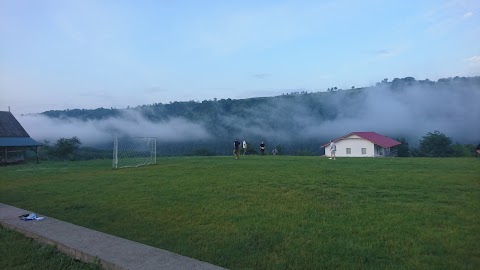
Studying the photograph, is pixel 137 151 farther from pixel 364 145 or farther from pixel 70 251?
pixel 364 145

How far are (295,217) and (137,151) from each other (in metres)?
21.6

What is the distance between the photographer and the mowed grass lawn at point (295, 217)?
4.93 m

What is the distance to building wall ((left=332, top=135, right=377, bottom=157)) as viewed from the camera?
187 feet

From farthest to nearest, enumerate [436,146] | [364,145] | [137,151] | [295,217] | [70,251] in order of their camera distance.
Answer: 1. [436,146]
2. [364,145]
3. [137,151]
4. [295,217]
5. [70,251]

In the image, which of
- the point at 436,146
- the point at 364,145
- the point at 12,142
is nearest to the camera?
A: the point at 12,142

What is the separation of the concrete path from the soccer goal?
18.0 meters

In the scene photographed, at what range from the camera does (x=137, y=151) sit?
26.9 meters

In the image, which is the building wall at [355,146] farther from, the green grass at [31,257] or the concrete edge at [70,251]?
the green grass at [31,257]

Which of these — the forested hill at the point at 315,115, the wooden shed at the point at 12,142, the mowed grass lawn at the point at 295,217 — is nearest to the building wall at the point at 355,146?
the forested hill at the point at 315,115

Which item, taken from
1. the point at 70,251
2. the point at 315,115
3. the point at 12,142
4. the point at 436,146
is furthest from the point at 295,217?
the point at 315,115

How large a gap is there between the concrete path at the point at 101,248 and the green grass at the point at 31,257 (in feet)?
0.34

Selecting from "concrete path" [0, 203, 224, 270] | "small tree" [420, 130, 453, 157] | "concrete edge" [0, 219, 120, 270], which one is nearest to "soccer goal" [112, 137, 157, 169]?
"concrete path" [0, 203, 224, 270]

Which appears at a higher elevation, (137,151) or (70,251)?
(137,151)

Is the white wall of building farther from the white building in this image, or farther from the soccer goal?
the soccer goal
